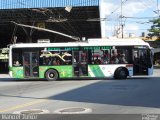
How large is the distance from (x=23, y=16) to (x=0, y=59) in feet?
35.6

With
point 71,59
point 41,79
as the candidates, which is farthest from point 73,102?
point 41,79

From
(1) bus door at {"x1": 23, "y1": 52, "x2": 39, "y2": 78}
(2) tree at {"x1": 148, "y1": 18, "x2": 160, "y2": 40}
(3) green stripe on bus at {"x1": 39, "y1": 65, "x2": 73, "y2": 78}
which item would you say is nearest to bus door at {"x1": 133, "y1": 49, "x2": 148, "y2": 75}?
(3) green stripe on bus at {"x1": 39, "y1": 65, "x2": 73, "y2": 78}

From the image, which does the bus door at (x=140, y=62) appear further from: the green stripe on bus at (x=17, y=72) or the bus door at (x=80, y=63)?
the green stripe on bus at (x=17, y=72)

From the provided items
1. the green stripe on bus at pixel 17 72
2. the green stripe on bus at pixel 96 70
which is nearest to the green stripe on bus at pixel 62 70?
the green stripe on bus at pixel 17 72

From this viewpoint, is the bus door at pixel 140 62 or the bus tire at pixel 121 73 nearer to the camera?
the bus tire at pixel 121 73

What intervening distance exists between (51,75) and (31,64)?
5.32 feet

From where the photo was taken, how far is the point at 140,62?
104 feet

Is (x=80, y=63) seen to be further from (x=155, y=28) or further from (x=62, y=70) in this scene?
(x=155, y=28)

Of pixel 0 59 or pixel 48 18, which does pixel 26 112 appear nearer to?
pixel 48 18

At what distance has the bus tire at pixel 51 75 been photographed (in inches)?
1251

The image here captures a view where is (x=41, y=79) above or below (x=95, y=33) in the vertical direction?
below

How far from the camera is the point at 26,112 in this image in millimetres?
13539

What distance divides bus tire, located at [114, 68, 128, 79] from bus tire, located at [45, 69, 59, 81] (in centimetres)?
418

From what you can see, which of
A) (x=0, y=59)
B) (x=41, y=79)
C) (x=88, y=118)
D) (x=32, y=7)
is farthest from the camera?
(x=0, y=59)
